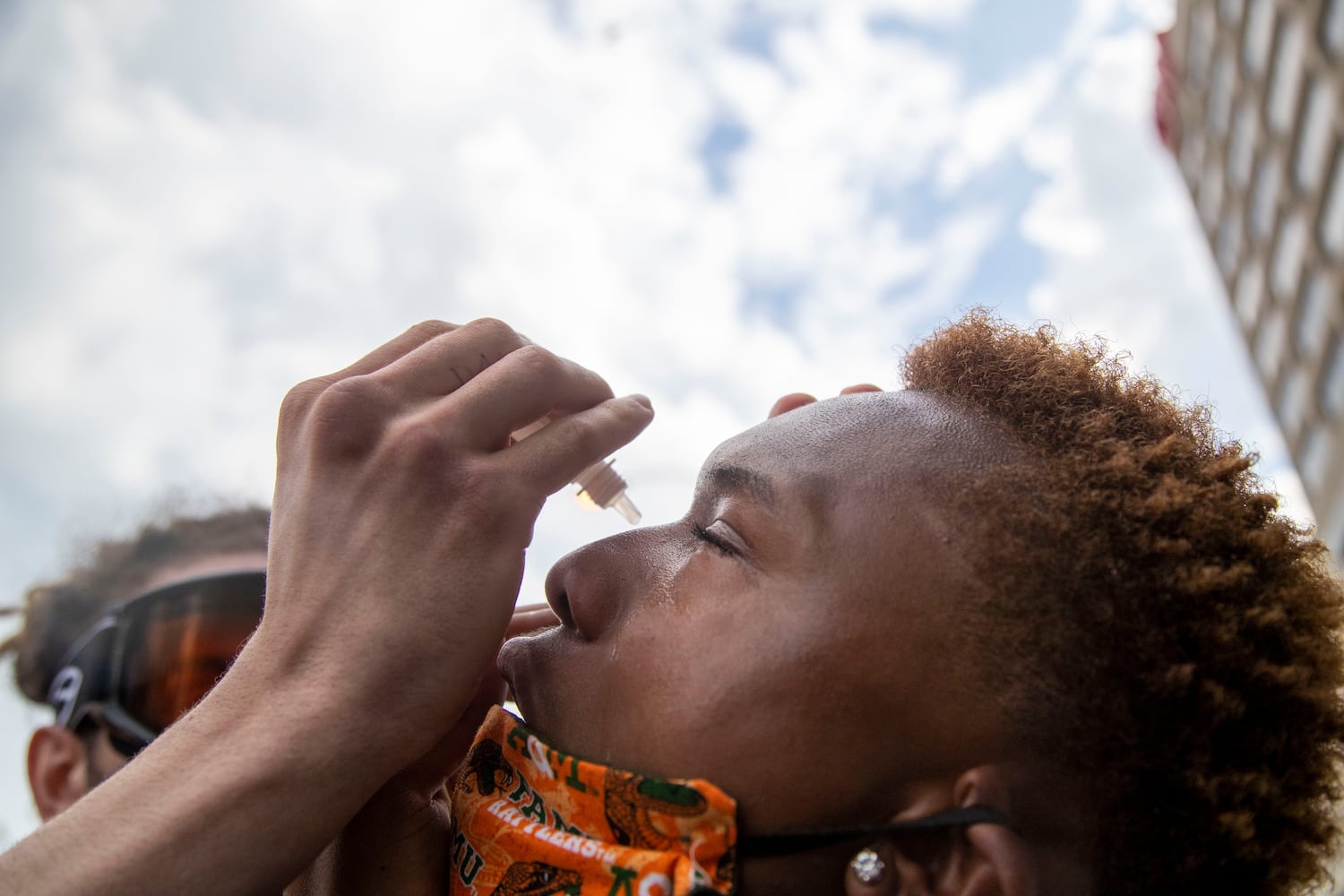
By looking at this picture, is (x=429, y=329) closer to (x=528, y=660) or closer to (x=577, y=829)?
(x=528, y=660)

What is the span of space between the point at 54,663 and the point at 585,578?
11.6 feet

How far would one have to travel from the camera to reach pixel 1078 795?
1.58 metres

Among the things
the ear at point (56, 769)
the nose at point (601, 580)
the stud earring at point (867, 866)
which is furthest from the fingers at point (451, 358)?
the ear at point (56, 769)

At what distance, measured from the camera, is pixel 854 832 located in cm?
149

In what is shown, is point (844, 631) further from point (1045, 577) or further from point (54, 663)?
point (54, 663)

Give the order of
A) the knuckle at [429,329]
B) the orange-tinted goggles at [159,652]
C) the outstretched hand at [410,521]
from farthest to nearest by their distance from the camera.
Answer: the orange-tinted goggles at [159,652], the knuckle at [429,329], the outstretched hand at [410,521]

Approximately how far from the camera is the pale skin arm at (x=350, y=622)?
1.23 metres

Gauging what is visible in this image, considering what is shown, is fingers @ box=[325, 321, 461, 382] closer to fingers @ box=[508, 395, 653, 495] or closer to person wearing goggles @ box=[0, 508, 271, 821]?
fingers @ box=[508, 395, 653, 495]

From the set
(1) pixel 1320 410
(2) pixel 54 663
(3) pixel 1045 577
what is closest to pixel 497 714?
(3) pixel 1045 577

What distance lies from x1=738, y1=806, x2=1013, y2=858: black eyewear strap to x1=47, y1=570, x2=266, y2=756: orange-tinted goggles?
260 cm

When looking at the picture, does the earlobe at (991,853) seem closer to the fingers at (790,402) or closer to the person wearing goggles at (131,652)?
the fingers at (790,402)

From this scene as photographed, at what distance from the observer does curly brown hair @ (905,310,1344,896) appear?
157cm

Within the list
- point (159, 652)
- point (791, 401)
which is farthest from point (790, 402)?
point (159, 652)

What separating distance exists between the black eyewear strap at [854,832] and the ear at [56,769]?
3.33 metres
